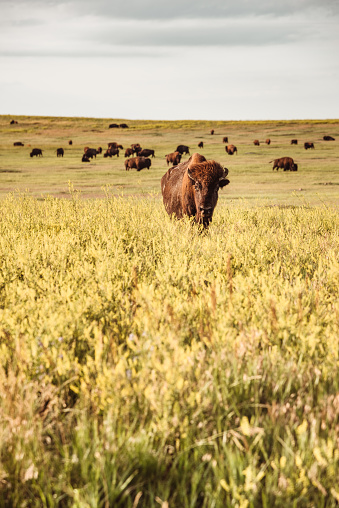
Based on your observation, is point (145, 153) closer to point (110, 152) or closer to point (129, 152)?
point (129, 152)

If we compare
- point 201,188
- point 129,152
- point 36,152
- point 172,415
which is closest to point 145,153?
point 129,152

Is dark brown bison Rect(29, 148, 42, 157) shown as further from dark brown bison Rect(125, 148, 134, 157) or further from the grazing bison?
the grazing bison

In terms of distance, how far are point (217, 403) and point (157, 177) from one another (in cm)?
3322

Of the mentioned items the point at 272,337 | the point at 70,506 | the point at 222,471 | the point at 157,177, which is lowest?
the point at 70,506

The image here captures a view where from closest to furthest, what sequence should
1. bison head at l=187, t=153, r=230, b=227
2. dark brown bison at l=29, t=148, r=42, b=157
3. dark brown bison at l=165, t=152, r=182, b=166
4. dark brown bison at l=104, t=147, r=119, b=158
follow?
bison head at l=187, t=153, r=230, b=227, dark brown bison at l=165, t=152, r=182, b=166, dark brown bison at l=104, t=147, r=119, b=158, dark brown bison at l=29, t=148, r=42, b=157

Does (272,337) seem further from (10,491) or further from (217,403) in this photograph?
(10,491)

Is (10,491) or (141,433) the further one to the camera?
(141,433)

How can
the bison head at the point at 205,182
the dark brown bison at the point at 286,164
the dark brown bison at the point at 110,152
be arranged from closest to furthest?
the bison head at the point at 205,182 < the dark brown bison at the point at 286,164 < the dark brown bison at the point at 110,152

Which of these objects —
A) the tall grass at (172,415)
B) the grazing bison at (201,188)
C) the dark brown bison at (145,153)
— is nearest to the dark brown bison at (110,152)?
the dark brown bison at (145,153)

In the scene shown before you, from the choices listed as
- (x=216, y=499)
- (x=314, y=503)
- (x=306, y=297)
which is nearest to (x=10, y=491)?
(x=216, y=499)

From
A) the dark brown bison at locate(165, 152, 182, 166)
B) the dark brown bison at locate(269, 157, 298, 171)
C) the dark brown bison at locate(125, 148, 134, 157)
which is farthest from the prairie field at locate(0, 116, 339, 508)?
the dark brown bison at locate(125, 148, 134, 157)

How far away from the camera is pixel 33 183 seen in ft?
101

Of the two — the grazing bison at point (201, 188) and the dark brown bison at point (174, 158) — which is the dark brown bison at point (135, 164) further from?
the grazing bison at point (201, 188)

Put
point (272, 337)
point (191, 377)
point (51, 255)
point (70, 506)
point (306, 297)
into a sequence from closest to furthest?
point (70, 506) → point (191, 377) → point (272, 337) → point (306, 297) → point (51, 255)
